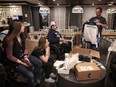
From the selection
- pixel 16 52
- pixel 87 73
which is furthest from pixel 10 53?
pixel 87 73

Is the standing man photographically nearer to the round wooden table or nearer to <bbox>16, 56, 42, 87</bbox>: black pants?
the round wooden table

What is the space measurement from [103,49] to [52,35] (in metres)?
2.31

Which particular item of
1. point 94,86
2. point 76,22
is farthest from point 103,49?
point 76,22

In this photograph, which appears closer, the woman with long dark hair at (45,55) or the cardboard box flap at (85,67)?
the cardboard box flap at (85,67)

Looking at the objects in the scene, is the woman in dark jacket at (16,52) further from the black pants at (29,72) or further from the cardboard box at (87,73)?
the cardboard box at (87,73)

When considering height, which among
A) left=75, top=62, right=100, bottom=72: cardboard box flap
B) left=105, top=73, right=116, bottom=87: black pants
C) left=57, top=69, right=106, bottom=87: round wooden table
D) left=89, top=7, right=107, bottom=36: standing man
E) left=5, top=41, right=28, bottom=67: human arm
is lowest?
left=105, top=73, right=116, bottom=87: black pants

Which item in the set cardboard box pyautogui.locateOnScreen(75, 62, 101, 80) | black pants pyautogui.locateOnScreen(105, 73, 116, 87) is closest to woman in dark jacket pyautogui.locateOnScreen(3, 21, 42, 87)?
cardboard box pyautogui.locateOnScreen(75, 62, 101, 80)

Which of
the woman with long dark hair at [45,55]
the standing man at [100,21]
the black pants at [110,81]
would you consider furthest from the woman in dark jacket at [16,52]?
the standing man at [100,21]

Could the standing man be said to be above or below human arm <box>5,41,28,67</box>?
above

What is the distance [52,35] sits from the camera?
329cm

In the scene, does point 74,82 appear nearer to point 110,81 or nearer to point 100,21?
point 110,81

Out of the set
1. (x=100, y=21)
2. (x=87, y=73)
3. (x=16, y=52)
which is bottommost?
(x=87, y=73)

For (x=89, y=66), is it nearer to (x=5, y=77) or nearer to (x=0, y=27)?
(x=5, y=77)

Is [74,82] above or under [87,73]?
under
